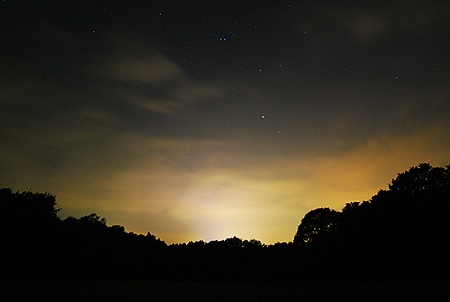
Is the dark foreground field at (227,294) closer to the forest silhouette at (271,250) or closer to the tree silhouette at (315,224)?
the forest silhouette at (271,250)

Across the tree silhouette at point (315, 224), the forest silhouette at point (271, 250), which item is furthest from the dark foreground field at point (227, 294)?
the tree silhouette at point (315, 224)

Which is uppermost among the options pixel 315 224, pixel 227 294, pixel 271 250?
pixel 315 224

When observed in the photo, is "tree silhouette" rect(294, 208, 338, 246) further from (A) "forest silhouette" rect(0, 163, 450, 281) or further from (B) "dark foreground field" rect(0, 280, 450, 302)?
(B) "dark foreground field" rect(0, 280, 450, 302)

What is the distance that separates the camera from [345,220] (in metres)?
50.0

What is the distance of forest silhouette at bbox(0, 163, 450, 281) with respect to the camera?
35.6m

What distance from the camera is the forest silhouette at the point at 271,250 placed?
3559 centimetres

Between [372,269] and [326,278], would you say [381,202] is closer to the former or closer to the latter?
[372,269]

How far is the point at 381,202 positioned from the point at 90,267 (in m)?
53.7

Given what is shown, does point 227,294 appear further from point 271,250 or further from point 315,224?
point 315,224

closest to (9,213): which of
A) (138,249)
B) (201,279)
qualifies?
(138,249)

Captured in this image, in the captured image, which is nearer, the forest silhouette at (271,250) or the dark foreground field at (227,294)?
the dark foreground field at (227,294)

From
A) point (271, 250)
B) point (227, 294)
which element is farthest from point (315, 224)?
point (227, 294)

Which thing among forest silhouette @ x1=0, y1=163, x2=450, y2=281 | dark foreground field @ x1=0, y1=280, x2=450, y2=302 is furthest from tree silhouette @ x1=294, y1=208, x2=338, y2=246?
dark foreground field @ x1=0, y1=280, x2=450, y2=302

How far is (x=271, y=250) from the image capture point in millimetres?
52594
